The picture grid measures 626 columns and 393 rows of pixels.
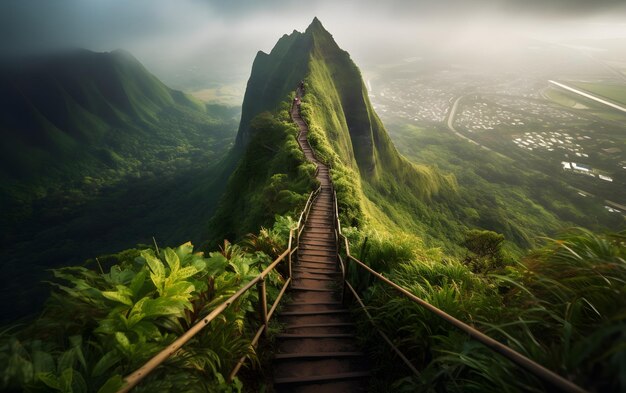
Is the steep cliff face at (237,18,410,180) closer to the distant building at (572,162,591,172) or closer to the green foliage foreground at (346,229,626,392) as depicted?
the green foliage foreground at (346,229,626,392)

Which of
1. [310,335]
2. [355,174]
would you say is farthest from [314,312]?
[355,174]

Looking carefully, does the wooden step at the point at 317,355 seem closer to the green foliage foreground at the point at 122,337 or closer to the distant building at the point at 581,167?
the green foliage foreground at the point at 122,337

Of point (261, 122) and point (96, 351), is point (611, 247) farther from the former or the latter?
point (261, 122)

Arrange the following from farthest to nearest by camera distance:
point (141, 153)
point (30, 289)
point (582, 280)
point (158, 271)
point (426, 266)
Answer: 1. point (141, 153)
2. point (30, 289)
3. point (426, 266)
4. point (158, 271)
5. point (582, 280)

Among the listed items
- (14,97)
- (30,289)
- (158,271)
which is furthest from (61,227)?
(158,271)

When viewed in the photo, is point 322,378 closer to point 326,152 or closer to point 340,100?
point 326,152

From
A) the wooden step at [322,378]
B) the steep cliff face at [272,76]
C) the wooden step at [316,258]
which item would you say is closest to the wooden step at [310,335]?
the wooden step at [322,378]
